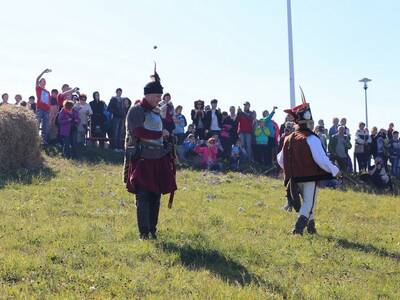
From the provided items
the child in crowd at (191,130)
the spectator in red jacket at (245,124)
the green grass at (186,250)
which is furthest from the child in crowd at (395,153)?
the green grass at (186,250)

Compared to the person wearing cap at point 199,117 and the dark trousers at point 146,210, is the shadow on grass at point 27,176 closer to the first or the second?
the dark trousers at point 146,210

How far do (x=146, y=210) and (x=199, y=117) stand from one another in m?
12.7

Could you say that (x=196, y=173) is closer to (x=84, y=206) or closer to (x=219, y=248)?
(x=84, y=206)

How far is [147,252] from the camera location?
782 cm

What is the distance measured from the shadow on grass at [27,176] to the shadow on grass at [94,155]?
8.49 feet

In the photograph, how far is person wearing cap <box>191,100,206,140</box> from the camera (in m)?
21.1

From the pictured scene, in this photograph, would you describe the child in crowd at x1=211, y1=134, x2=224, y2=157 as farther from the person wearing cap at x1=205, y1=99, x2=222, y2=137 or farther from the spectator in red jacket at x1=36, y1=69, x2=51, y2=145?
the spectator in red jacket at x1=36, y1=69, x2=51, y2=145

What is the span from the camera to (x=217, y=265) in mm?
7602

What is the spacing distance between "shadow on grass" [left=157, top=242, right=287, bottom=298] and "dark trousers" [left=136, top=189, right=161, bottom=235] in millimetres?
431

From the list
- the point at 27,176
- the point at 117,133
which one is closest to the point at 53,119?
the point at 117,133

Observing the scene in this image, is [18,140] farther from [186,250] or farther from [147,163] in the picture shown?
[186,250]

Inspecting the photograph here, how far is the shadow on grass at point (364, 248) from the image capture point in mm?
9192

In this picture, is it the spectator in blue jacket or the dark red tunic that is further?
the spectator in blue jacket

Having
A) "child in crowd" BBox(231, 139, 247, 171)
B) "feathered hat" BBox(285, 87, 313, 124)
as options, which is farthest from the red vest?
"child in crowd" BBox(231, 139, 247, 171)
